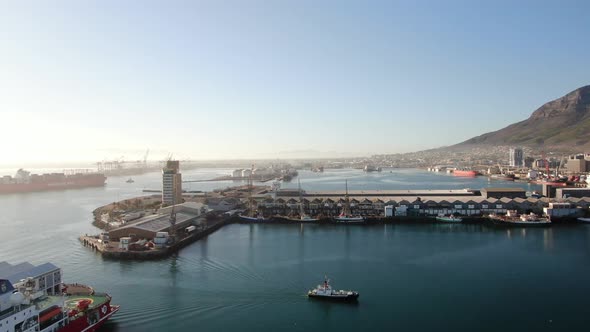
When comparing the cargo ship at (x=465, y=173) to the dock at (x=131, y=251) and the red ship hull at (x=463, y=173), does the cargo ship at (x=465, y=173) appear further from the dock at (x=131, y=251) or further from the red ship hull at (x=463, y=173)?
the dock at (x=131, y=251)

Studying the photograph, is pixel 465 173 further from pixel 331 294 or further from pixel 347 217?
pixel 331 294

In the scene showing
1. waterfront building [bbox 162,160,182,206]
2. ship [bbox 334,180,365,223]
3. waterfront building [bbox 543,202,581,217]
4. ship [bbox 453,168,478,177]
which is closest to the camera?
waterfront building [bbox 543,202,581,217]

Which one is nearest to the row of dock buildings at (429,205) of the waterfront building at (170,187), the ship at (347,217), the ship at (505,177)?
the ship at (347,217)

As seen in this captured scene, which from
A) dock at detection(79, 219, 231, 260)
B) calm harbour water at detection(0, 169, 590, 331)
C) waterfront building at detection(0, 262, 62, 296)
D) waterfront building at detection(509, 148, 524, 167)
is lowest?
calm harbour water at detection(0, 169, 590, 331)

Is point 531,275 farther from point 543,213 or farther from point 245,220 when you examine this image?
point 245,220

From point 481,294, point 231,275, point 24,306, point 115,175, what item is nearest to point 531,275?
point 481,294

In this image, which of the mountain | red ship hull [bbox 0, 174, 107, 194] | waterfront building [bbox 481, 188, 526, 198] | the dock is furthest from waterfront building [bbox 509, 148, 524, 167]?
the dock

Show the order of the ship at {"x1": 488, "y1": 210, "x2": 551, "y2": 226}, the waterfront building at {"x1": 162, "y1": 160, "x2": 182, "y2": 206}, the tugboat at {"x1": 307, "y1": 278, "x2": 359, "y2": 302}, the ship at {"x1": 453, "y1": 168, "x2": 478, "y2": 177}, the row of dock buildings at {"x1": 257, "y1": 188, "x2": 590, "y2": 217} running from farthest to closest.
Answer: the ship at {"x1": 453, "y1": 168, "x2": 478, "y2": 177}, the waterfront building at {"x1": 162, "y1": 160, "x2": 182, "y2": 206}, the row of dock buildings at {"x1": 257, "y1": 188, "x2": 590, "y2": 217}, the ship at {"x1": 488, "y1": 210, "x2": 551, "y2": 226}, the tugboat at {"x1": 307, "y1": 278, "x2": 359, "y2": 302}

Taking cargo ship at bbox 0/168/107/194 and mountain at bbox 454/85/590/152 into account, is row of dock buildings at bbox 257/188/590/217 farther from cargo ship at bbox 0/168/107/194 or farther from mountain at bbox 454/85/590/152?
mountain at bbox 454/85/590/152
